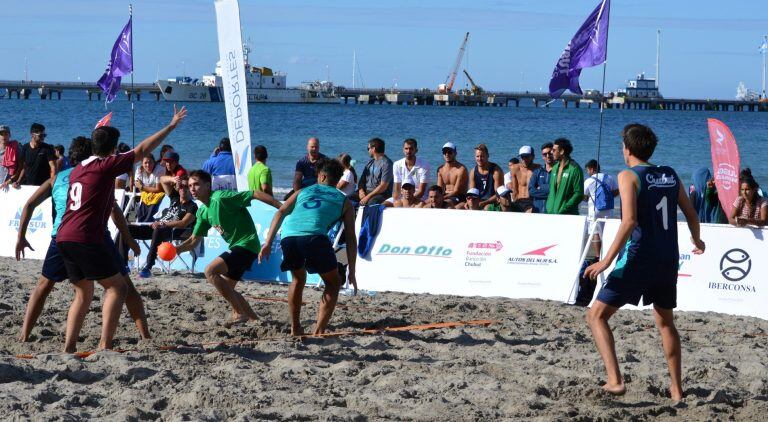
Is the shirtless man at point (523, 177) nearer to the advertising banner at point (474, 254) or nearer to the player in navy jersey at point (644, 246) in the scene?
the advertising banner at point (474, 254)

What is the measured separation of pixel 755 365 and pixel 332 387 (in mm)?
3127

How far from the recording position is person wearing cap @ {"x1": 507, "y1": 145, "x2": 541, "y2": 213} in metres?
12.1

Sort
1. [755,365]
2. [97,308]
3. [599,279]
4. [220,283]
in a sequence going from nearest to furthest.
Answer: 1. [755,365]
2. [220,283]
3. [97,308]
4. [599,279]

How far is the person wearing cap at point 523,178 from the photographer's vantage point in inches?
477

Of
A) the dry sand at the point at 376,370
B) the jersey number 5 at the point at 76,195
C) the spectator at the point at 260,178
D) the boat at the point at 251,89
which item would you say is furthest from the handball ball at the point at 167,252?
the boat at the point at 251,89

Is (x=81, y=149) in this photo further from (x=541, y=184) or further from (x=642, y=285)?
(x=541, y=184)

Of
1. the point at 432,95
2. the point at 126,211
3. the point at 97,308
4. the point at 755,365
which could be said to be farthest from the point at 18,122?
the point at 432,95

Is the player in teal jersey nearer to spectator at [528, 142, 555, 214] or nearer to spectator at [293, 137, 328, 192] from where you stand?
spectator at [293, 137, 328, 192]

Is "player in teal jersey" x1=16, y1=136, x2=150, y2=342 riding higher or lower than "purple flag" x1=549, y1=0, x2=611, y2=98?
lower

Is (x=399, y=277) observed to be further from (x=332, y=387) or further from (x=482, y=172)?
(x=332, y=387)

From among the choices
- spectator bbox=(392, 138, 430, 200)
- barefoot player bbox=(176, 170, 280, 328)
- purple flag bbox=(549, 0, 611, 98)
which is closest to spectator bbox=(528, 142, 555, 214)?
purple flag bbox=(549, 0, 611, 98)

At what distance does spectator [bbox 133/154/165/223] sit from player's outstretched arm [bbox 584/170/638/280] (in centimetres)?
740

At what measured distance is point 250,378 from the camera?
20.6ft

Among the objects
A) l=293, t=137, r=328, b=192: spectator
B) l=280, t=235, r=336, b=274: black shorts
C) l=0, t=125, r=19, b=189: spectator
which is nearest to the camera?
l=280, t=235, r=336, b=274: black shorts
